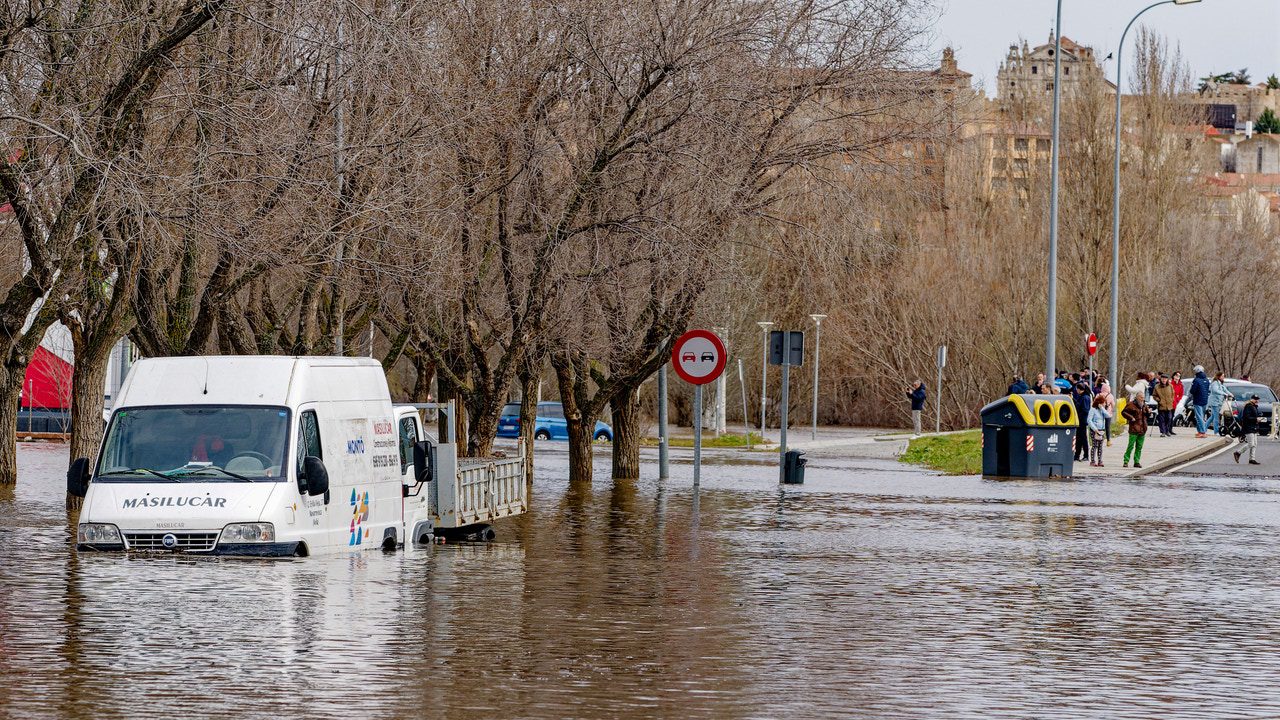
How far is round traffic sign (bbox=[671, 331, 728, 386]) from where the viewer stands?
30141 mm

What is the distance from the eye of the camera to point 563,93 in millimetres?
27938

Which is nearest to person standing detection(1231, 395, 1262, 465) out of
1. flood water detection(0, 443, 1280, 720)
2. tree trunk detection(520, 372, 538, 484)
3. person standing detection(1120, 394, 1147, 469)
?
person standing detection(1120, 394, 1147, 469)

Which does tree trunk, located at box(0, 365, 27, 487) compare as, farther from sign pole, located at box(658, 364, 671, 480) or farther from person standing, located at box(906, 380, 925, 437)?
person standing, located at box(906, 380, 925, 437)

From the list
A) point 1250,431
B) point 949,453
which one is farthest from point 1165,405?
point 1250,431

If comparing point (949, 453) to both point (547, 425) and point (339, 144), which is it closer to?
point (547, 425)

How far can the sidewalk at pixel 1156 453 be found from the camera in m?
39.4

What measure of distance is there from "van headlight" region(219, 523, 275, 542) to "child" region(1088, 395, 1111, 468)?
27979 mm

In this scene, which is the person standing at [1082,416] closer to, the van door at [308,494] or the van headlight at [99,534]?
the van door at [308,494]

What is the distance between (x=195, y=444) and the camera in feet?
55.1

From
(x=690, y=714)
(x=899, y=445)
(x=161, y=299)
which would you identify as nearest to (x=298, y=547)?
(x=690, y=714)

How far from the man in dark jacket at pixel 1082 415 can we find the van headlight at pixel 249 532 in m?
28.1

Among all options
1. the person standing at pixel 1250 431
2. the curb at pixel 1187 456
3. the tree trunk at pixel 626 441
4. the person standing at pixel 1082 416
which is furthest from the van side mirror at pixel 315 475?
the person standing at pixel 1250 431

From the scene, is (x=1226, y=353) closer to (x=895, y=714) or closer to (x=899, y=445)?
(x=899, y=445)

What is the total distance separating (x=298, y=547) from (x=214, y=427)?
1.40 m
